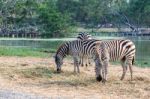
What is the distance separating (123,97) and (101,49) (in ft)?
10.3

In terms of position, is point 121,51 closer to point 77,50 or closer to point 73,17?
point 77,50

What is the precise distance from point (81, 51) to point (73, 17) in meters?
63.6

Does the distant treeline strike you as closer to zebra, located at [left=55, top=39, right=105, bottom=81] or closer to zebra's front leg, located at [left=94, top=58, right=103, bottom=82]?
zebra, located at [left=55, top=39, right=105, bottom=81]

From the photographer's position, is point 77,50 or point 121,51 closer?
point 121,51

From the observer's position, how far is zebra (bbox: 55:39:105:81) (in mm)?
14453

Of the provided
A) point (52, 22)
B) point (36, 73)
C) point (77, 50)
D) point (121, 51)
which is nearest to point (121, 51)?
point (121, 51)

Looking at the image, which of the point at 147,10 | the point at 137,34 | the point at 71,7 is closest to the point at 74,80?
the point at 137,34

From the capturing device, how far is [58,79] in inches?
600

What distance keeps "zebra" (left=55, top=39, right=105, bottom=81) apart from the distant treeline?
31.6m

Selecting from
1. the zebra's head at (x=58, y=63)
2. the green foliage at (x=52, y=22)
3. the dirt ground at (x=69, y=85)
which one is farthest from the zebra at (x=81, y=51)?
the green foliage at (x=52, y=22)

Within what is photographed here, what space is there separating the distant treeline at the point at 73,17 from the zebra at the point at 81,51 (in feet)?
104

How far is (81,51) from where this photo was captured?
16.8 metres

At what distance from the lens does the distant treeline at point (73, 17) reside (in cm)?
6106

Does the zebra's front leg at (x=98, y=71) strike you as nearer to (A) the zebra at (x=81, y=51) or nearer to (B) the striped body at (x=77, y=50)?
(A) the zebra at (x=81, y=51)
